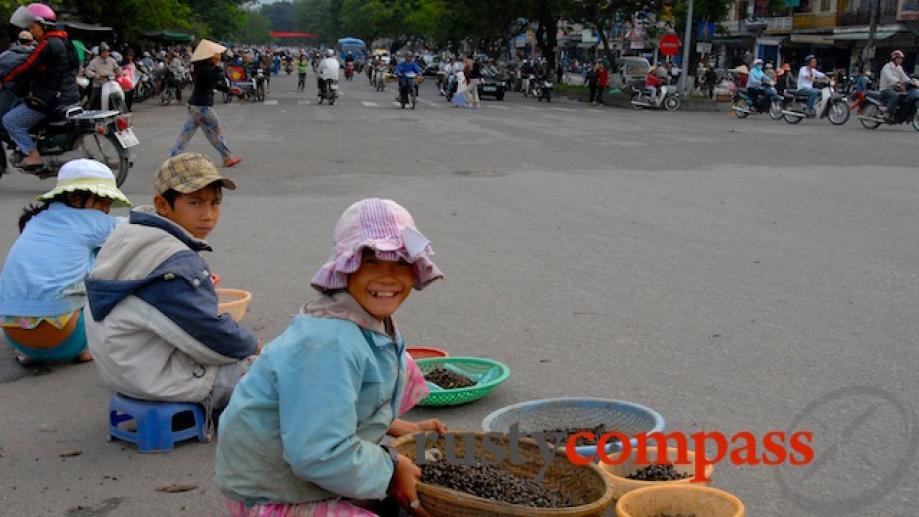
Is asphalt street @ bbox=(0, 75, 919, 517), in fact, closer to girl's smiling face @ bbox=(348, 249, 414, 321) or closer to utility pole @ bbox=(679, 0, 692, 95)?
girl's smiling face @ bbox=(348, 249, 414, 321)

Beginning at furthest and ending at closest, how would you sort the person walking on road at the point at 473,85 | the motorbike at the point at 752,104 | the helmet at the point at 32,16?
the person walking on road at the point at 473,85, the motorbike at the point at 752,104, the helmet at the point at 32,16

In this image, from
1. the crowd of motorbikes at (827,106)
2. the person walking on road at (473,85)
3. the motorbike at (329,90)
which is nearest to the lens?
the crowd of motorbikes at (827,106)

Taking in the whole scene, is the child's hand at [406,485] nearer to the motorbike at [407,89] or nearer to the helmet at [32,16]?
the helmet at [32,16]

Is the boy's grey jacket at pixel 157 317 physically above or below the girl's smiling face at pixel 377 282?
below

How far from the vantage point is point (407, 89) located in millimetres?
30922

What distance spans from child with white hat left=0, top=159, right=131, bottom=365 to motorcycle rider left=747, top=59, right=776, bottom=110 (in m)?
25.8

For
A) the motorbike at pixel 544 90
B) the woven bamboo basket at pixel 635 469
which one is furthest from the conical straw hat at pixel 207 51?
the motorbike at pixel 544 90

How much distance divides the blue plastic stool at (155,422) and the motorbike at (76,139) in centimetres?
773

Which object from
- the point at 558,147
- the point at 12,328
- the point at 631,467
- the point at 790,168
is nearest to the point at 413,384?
the point at 631,467

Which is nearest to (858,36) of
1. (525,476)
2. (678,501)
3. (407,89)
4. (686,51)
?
(686,51)

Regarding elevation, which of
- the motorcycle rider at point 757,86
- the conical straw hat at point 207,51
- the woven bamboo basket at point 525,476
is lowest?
the woven bamboo basket at point 525,476

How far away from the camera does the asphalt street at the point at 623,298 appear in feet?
13.5

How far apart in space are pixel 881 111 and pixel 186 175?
74.4ft

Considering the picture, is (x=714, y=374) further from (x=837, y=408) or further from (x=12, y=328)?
(x=12, y=328)
